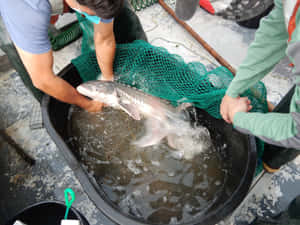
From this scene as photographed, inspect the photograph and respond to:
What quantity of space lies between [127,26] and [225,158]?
1.37 metres

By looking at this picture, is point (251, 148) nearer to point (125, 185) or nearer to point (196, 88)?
point (196, 88)

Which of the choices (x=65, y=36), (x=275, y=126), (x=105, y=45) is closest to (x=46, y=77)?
(x=105, y=45)

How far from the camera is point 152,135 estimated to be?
64.3 inches

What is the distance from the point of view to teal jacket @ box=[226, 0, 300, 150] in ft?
2.16

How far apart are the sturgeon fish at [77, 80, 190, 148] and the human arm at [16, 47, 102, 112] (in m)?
0.14

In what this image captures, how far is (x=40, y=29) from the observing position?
3.75ft

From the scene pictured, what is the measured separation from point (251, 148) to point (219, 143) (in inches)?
15.3

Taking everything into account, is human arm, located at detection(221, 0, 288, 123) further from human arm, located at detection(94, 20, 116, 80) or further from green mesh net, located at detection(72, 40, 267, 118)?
human arm, located at detection(94, 20, 116, 80)

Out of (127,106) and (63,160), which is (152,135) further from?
(63,160)

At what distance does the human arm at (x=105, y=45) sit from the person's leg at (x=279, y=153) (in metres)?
1.20

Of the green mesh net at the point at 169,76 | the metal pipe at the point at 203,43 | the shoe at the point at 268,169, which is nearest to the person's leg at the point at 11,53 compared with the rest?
the green mesh net at the point at 169,76

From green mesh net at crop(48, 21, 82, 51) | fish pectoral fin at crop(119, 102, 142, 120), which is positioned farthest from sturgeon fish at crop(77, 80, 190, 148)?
green mesh net at crop(48, 21, 82, 51)

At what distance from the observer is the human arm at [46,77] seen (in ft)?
4.00

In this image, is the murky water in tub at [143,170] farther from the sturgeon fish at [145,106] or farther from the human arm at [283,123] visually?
the human arm at [283,123]
